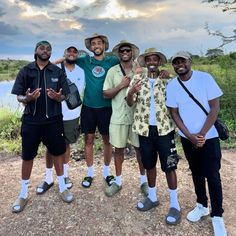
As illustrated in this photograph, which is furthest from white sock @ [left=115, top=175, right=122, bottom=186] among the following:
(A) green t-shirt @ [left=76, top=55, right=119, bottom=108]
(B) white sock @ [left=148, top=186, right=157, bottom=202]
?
(A) green t-shirt @ [left=76, top=55, right=119, bottom=108]

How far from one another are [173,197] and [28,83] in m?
2.30

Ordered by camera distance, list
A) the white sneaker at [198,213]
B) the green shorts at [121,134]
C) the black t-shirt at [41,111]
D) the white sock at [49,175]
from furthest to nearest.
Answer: the white sock at [49,175]
the green shorts at [121,134]
the white sneaker at [198,213]
the black t-shirt at [41,111]

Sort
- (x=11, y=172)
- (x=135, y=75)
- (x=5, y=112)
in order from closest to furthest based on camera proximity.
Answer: (x=135, y=75) < (x=11, y=172) < (x=5, y=112)

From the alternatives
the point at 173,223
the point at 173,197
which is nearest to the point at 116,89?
the point at 173,197

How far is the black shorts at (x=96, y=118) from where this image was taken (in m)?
5.12

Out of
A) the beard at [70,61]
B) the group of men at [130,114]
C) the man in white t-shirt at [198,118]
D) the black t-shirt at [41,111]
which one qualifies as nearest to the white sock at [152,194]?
the group of men at [130,114]

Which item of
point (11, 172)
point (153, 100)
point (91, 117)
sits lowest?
point (11, 172)

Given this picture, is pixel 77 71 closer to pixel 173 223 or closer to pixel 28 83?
pixel 28 83

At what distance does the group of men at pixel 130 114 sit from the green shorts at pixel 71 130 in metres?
0.01

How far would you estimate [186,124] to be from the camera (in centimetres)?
423

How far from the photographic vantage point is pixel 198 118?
4152 mm

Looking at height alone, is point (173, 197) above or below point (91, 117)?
below

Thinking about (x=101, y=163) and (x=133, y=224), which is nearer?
(x=133, y=224)

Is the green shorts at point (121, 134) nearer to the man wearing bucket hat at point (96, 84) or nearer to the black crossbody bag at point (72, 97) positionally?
the man wearing bucket hat at point (96, 84)
